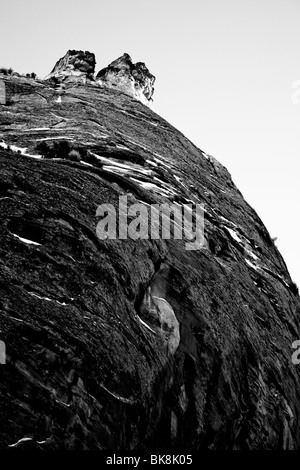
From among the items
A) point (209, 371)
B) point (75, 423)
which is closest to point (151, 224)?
point (209, 371)

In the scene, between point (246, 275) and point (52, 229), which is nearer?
point (52, 229)

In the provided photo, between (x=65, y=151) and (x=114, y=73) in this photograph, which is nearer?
(x=65, y=151)

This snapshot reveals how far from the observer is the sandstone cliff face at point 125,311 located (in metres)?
18.5

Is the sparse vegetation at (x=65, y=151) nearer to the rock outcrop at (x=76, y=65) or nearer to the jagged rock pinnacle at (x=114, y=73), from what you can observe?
the jagged rock pinnacle at (x=114, y=73)

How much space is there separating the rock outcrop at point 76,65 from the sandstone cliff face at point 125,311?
10.8m

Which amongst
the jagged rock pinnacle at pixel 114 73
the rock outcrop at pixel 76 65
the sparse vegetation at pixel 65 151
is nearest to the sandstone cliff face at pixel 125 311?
the sparse vegetation at pixel 65 151

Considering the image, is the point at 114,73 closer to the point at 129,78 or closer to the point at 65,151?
the point at 129,78

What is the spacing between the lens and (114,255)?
73.3ft

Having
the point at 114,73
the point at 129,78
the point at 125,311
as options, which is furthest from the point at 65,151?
the point at 129,78

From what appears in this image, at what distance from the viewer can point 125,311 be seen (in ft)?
70.3

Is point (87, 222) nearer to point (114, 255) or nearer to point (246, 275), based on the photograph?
point (114, 255)

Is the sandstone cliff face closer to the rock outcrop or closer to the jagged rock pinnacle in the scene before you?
the jagged rock pinnacle

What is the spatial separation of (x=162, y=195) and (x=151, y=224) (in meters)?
3.44

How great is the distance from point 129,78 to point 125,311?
27.8 meters
